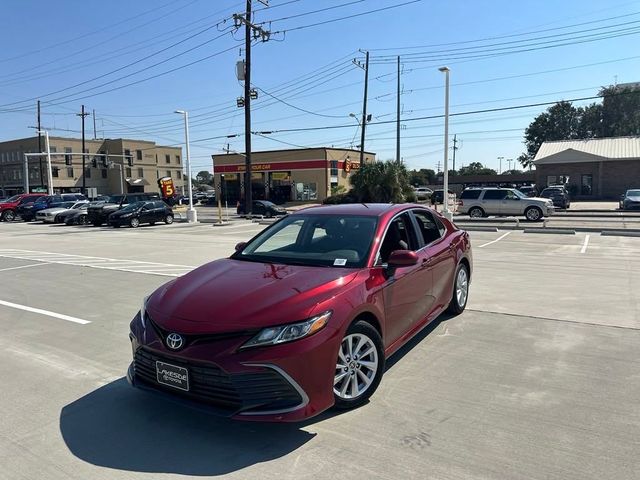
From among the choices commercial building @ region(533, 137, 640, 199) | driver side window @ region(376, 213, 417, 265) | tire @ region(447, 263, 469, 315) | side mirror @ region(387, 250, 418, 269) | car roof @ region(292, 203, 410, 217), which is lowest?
tire @ region(447, 263, 469, 315)

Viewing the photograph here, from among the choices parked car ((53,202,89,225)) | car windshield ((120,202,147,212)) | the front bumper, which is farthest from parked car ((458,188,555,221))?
the front bumper

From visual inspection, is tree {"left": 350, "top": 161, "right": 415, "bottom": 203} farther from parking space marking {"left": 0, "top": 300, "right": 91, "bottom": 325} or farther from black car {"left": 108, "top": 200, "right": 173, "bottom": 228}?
parking space marking {"left": 0, "top": 300, "right": 91, "bottom": 325}

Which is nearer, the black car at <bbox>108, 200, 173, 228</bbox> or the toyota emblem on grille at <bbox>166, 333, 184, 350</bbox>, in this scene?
the toyota emblem on grille at <bbox>166, 333, 184, 350</bbox>

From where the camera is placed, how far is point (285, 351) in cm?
328

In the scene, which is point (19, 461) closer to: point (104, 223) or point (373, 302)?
point (373, 302)

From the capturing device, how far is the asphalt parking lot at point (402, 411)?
316 centimetres

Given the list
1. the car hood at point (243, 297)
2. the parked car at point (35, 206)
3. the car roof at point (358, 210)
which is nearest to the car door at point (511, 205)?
the car roof at point (358, 210)

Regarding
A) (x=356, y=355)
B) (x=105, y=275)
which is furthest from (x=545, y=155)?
(x=356, y=355)

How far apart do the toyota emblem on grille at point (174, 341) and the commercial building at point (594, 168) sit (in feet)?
173

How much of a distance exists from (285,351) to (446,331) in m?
3.22

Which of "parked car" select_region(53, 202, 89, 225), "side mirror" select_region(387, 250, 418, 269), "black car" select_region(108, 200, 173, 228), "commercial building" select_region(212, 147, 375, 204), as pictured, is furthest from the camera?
"commercial building" select_region(212, 147, 375, 204)

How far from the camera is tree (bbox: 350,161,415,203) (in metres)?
37.1

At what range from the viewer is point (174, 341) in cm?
346

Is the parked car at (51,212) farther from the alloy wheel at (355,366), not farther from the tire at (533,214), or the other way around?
the alloy wheel at (355,366)
